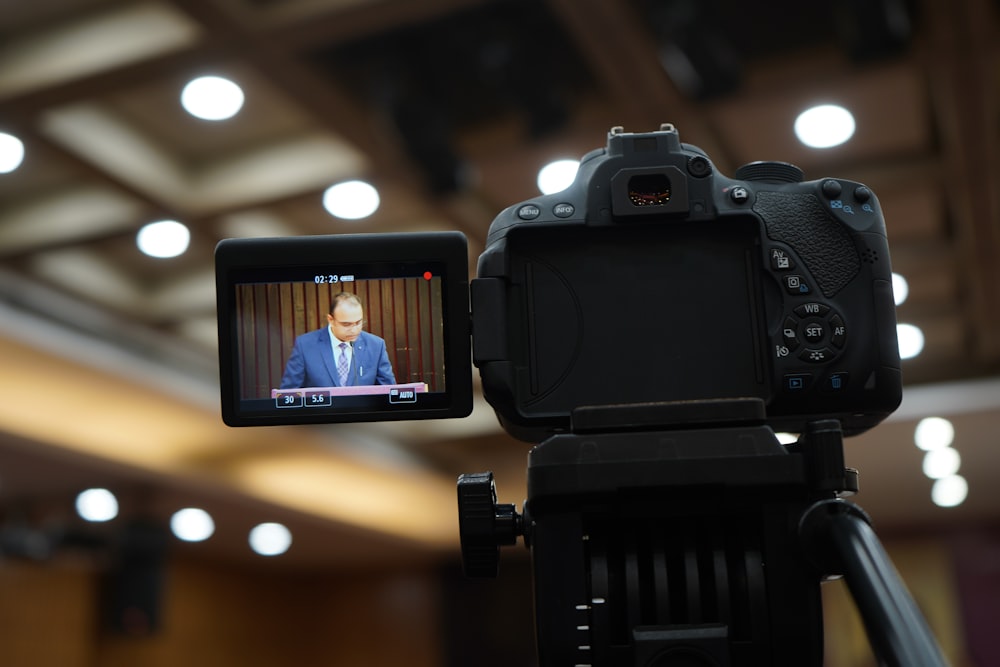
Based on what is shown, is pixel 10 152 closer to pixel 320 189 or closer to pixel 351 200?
pixel 320 189

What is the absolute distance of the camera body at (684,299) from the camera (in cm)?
97

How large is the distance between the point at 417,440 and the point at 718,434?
19.7 feet

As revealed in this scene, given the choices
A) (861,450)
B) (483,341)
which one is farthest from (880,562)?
(861,450)

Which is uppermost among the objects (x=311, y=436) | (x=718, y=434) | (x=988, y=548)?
(x=311, y=436)

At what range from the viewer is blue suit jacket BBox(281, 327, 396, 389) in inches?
40.1

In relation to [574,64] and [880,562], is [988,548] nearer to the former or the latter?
[574,64]

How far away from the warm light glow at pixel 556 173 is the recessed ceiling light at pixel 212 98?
981 mm

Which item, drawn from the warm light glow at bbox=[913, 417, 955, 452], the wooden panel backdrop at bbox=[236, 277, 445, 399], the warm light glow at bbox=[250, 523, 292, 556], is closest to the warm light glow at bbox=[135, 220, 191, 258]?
the wooden panel backdrop at bbox=[236, 277, 445, 399]

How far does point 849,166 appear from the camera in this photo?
3680mm

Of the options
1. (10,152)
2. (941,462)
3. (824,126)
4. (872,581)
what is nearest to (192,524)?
(10,152)

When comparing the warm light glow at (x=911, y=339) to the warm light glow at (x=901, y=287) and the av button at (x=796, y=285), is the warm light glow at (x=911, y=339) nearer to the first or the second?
the warm light glow at (x=901, y=287)

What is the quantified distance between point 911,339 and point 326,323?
4530mm

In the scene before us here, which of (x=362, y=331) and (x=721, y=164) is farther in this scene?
(x=721, y=164)

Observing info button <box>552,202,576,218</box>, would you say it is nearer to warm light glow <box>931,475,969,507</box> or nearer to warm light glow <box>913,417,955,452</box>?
warm light glow <box>913,417,955,452</box>
